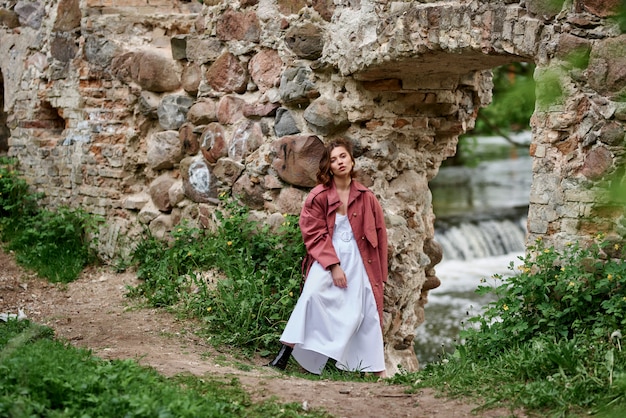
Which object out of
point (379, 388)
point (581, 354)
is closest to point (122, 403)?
point (379, 388)

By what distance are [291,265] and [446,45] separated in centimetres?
173

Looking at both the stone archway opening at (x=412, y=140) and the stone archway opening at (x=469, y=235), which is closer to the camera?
the stone archway opening at (x=412, y=140)

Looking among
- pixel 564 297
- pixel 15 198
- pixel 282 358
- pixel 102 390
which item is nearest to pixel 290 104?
pixel 282 358

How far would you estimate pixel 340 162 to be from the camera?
4.79 m

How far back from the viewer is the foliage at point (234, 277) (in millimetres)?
5082

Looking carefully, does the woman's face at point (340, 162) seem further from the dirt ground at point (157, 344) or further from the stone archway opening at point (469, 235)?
the dirt ground at point (157, 344)

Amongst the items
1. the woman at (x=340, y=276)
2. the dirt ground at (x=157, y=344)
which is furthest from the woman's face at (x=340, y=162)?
the dirt ground at (x=157, y=344)

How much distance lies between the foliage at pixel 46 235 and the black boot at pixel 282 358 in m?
2.32

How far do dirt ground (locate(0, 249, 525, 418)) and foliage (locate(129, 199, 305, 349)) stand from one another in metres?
0.17

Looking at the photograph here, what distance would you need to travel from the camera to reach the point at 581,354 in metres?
3.69

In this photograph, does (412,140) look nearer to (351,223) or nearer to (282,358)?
(351,223)

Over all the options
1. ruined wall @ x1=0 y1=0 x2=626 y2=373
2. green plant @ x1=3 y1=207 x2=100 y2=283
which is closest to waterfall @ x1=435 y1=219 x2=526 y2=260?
ruined wall @ x1=0 y1=0 x2=626 y2=373

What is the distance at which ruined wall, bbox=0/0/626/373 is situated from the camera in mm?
4051

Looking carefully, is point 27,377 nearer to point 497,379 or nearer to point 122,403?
point 122,403
